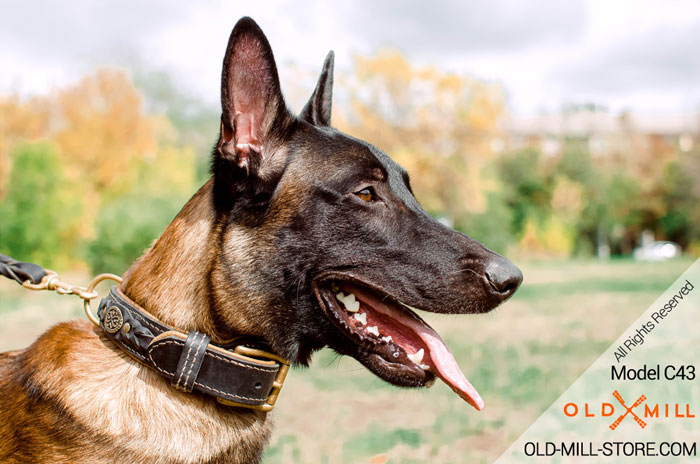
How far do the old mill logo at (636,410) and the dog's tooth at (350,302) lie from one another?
11.0 feet

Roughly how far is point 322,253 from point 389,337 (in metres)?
0.42

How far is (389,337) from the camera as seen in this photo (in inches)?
99.5

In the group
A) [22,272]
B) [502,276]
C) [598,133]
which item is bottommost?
[598,133]

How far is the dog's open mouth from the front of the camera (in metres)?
2.46

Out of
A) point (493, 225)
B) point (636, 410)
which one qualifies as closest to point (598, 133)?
point (493, 225)

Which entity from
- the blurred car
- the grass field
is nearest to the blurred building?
the blurred car

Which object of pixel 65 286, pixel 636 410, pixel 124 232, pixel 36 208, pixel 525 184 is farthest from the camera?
pixel 525 184

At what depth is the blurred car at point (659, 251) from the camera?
47031 millimetres

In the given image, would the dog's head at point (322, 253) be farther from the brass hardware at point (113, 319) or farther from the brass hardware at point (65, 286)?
the brass hardware at point (65, 286)

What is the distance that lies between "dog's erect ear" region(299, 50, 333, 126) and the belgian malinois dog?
474mm

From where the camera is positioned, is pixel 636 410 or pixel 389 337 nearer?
pixel 389 337

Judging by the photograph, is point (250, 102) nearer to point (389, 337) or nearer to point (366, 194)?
point (366, 194)

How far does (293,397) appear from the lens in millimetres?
6770

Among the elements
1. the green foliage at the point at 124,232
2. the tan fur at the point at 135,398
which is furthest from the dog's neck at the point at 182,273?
the green foliage at the point at 124,232
